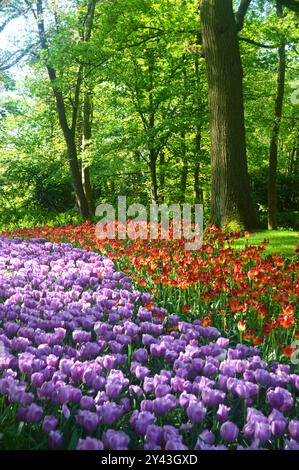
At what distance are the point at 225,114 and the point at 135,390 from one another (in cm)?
764

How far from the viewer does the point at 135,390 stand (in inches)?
108

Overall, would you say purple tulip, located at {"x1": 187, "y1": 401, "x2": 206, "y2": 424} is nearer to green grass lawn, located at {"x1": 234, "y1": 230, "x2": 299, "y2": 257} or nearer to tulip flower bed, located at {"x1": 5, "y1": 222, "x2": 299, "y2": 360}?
tulip flower bed, located at {"x1": 5, "y1": 222, "x2": 299, "y2": 360}

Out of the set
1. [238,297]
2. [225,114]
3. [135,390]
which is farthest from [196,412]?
[225,114]

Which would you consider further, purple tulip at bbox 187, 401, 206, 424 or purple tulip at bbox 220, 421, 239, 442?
purple tulip at bbox 187, 401, 206, 424

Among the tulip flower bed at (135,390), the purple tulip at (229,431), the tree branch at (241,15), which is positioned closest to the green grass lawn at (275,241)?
the tulip flower bed at (135,390)

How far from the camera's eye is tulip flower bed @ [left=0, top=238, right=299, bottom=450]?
2.36 m

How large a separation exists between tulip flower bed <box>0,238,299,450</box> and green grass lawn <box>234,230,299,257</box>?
12.4 ft

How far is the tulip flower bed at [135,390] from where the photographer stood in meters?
2.36

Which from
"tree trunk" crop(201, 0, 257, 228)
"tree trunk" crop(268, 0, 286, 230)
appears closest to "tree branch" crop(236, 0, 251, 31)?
"tree trunk" crop(201, 0, 257, 228)

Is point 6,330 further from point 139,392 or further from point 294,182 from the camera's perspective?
point 294,182

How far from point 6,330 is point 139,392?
1.40 m

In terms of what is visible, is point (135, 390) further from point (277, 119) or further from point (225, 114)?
point (277, 119)

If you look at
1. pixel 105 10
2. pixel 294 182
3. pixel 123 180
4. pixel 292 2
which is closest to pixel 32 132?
pixel 123 180

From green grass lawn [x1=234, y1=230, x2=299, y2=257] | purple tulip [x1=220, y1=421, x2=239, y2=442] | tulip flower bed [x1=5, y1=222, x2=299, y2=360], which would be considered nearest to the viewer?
purple tulip [x1=220, y1=421, x2=239, y2=442]
